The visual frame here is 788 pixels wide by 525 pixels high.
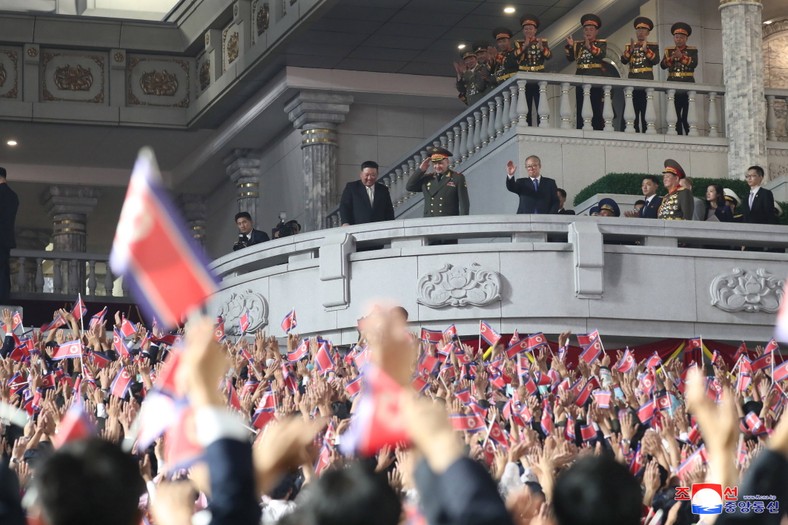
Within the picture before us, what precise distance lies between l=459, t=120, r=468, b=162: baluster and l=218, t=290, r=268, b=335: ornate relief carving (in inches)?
170

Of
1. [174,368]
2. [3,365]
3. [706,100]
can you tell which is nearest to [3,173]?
[3,365]

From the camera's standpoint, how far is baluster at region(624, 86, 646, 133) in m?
18.9

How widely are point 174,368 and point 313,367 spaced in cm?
779

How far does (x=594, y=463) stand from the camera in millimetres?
2799

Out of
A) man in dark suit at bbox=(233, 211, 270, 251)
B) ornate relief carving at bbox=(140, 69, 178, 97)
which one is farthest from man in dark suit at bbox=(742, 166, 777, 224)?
ornate relief carving at bbox=(140, 69, 178, 97)

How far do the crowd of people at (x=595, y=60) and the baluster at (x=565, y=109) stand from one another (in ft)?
0.86

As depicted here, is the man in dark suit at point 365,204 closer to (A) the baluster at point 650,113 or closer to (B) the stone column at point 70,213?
(A) the baluster at point 650,113

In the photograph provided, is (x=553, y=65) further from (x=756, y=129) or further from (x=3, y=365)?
(x=3, y=365)

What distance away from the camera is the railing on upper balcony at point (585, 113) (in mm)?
18609

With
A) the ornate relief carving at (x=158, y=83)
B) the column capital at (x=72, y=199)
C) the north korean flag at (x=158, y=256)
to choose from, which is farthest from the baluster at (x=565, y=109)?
the north korean flag at (x=158, y=256)

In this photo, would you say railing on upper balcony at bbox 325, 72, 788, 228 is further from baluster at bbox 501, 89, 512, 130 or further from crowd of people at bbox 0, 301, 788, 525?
crowd of people at bbox 0, 301, 788, 525

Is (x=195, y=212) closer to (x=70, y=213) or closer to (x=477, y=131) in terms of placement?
(x=70, y=213)

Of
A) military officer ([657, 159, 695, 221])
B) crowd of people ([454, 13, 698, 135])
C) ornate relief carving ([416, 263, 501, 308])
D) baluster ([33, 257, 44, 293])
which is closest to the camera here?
ornate relief carving ([416, 263, 501, 308])

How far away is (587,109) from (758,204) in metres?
3.29
